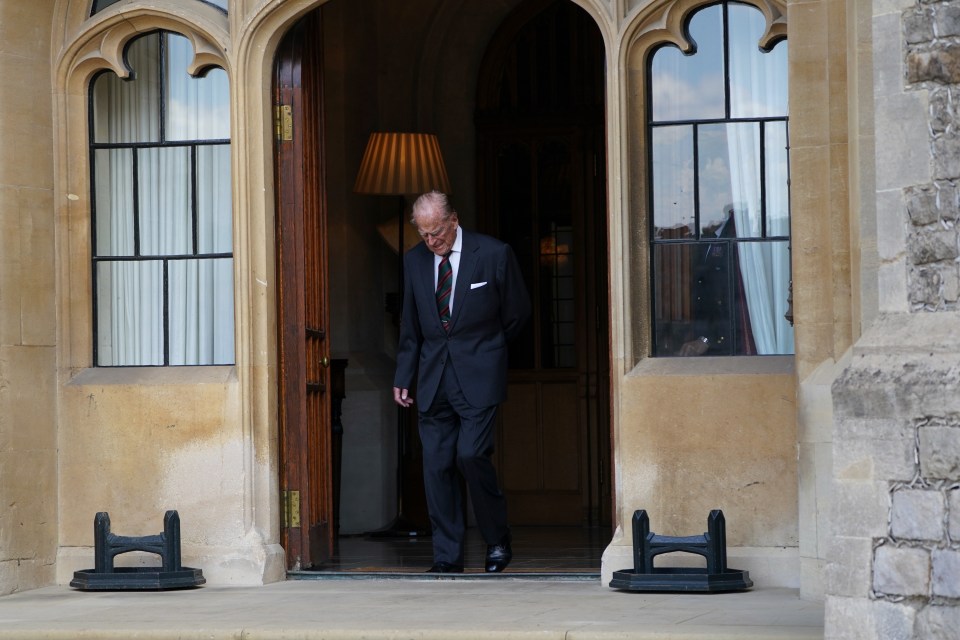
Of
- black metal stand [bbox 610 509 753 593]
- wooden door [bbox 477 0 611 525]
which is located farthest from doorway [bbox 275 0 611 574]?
black metal stand [bbox 610 509 753 593]

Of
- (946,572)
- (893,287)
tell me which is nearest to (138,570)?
(893,287)

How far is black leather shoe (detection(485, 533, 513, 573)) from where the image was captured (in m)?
8.24

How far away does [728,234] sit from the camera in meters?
8.05

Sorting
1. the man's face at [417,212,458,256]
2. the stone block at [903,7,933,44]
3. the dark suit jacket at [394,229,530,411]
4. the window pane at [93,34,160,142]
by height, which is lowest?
the dark suit jacket at [394,229,530,411]

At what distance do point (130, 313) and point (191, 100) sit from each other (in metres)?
1.10

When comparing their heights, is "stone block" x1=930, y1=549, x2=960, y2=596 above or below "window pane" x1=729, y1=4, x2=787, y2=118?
below

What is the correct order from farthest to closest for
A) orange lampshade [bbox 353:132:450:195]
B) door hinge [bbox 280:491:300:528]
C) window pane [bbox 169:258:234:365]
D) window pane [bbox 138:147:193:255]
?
orange lampshade [bbox 353:132:450:195] → window pane [bbox 138:147:193:255] → window pane [bbox 169:258:234:365] → door hinge [bbox 280:491:300:528]

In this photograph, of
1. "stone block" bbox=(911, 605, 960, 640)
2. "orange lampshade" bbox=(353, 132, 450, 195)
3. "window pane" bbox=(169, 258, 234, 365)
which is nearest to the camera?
"stone block" bbox=(911, 605, 960, 640)

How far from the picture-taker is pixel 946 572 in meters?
5.34

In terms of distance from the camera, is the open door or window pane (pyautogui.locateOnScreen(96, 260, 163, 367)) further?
window pane (pyautogui.locateOnScreen(96, 260, 163, 367))

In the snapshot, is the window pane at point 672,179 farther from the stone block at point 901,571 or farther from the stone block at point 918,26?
the stone block at point 901,571

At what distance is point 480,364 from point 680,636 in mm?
2548

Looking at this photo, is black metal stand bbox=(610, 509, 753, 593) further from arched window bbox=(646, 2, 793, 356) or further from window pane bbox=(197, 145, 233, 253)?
window pane bbox=(197, 145, 233, 253)

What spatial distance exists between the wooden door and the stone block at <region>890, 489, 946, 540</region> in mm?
6070
